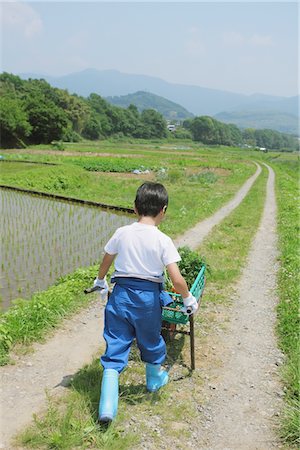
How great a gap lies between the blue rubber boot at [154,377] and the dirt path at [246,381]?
0.55 m

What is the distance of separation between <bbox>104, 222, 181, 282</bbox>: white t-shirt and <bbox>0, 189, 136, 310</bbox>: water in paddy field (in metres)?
4.21

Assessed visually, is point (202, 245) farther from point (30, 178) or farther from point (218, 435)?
point (30, 178)

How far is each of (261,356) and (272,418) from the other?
128 centimetres

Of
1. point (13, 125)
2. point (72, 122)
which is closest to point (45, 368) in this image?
point (13, 125)

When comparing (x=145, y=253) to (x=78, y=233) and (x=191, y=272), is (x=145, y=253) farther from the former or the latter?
(x=78, y=233)

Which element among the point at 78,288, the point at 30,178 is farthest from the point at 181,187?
the point at 78,288

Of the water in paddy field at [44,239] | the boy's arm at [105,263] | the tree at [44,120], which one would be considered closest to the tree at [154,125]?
the tree at [44,120]

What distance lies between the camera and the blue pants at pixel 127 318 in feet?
12.0

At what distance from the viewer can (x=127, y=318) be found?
3666 millimetres

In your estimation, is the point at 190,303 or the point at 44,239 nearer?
the point at 190,303

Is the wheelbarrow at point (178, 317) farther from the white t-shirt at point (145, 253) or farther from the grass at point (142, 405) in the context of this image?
the white t-shirt at point (145, 253)

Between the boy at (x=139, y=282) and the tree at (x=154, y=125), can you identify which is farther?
the tree at (x=154, y=125)

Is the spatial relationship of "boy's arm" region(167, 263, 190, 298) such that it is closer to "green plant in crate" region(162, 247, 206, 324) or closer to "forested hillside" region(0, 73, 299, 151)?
"green plant in crate" region(162, 247, 206, 324)

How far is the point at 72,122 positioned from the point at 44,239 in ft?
231
